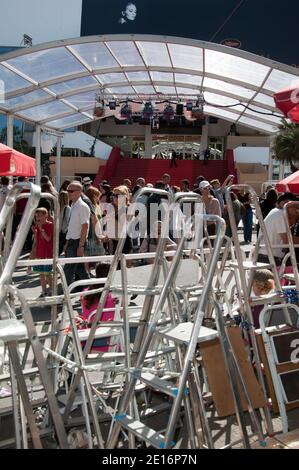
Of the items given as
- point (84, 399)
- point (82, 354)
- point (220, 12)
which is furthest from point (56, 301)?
point (220, 12)

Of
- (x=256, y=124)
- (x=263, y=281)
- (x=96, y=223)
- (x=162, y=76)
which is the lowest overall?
(x=263, y=281)

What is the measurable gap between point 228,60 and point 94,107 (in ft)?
21.5

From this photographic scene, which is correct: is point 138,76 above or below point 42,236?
above

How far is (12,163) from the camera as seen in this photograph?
7.69 meters

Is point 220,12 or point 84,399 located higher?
point 220,12

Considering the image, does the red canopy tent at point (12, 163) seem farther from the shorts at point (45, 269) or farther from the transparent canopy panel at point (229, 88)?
the transparent canopy panel at point (229, 88)

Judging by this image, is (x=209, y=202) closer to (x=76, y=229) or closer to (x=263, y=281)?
(x=76, y=229)

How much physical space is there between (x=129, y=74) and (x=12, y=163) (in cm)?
866

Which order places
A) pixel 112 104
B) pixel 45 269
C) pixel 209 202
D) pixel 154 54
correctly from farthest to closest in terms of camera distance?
pixel 112 104
pixel 154 54
pixel 209 202
pixel 45 269

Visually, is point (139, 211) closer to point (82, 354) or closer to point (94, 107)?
point (82, 354)

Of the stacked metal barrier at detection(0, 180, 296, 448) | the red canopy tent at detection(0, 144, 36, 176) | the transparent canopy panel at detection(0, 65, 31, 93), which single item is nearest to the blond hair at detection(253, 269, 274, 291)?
the stacked metal barrier at detection(0, 180, 296, 448)

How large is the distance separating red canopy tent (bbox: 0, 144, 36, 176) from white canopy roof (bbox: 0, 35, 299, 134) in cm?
439

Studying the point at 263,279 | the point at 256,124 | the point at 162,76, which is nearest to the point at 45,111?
the point at 162,76
